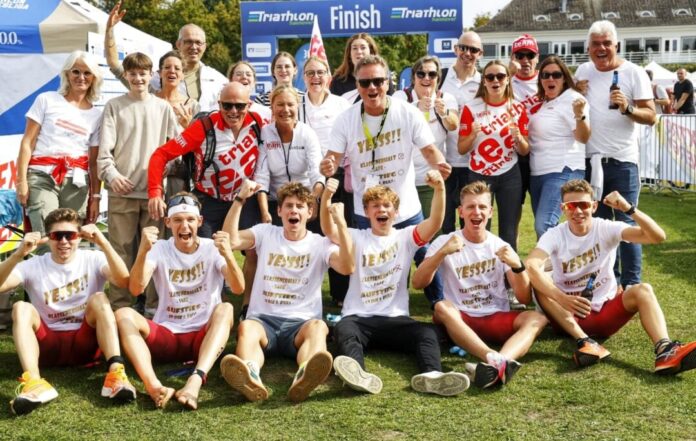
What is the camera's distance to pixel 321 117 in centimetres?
653

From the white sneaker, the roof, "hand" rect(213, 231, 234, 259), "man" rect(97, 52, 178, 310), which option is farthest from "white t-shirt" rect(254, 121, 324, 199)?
the roof

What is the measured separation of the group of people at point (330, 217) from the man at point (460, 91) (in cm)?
1

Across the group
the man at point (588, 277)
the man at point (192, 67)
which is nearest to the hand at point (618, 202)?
the man at point (588, 277)

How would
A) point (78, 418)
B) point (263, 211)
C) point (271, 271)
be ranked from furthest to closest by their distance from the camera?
point (263, 211) < point (271, 271) < point (78, 418)

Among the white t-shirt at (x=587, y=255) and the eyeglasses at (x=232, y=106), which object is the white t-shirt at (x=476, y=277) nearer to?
the white t-shirt at (x=587, y=255)

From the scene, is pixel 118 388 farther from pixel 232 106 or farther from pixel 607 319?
pixel 607 319

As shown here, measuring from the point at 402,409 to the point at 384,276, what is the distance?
1.28m

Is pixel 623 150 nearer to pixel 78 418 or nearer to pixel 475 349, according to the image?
pixel 475 349

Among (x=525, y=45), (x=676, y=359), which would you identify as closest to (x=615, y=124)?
(x=525, y=45)

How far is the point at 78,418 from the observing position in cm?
429

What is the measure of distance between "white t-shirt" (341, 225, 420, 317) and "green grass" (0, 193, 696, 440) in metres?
0.34

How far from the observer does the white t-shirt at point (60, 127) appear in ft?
19.5

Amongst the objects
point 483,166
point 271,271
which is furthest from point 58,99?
point 483,166

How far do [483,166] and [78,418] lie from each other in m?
3.67
